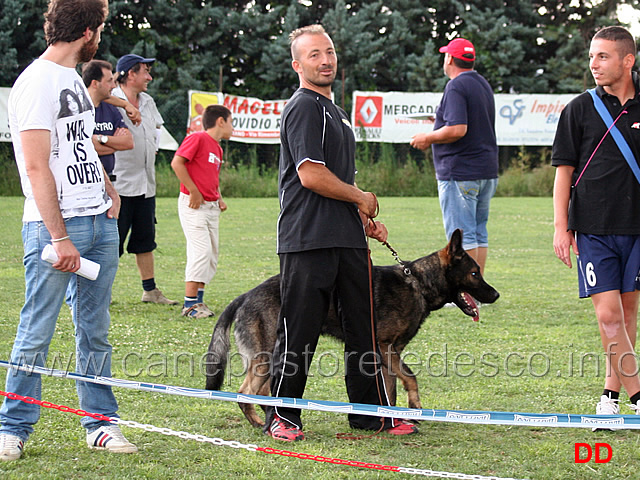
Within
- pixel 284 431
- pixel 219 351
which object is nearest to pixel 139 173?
pixel 219 351

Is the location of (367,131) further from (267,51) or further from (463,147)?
(463,147)

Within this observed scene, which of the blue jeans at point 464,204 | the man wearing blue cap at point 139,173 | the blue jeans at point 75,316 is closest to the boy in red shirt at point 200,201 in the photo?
the man wearing blue cap at point 139,173

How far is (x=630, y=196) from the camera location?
13.5 ft

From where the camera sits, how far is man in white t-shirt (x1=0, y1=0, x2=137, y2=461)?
3.34 m

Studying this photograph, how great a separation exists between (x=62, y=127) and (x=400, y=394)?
2773 millimetres

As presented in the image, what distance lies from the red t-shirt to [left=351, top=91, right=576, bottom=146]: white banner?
16621 mm

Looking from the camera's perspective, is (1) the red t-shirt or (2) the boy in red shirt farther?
(1) the red t-shirt

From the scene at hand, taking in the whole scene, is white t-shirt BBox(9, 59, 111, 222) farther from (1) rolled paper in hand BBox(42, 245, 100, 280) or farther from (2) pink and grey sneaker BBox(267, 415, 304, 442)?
(2) pink and grey sneaker BBox(267, 415, 304, 442)

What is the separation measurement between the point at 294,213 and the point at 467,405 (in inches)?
67.7

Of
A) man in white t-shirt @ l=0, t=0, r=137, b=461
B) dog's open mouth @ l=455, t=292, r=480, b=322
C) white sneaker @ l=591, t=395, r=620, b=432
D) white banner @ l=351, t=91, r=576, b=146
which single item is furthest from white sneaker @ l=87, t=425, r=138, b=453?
white banner @ l=351, t=91, r=576, b=146

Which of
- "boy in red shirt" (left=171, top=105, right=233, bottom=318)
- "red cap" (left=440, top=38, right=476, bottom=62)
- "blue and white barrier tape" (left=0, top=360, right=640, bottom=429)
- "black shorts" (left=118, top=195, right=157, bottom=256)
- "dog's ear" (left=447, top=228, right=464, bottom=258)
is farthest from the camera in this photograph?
"black shorts" (left=118, top=195, right=157, bottom=256)

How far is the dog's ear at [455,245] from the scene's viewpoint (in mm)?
4820

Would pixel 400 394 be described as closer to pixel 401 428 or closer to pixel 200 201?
pixel 401 428

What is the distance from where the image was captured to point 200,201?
742 cm
